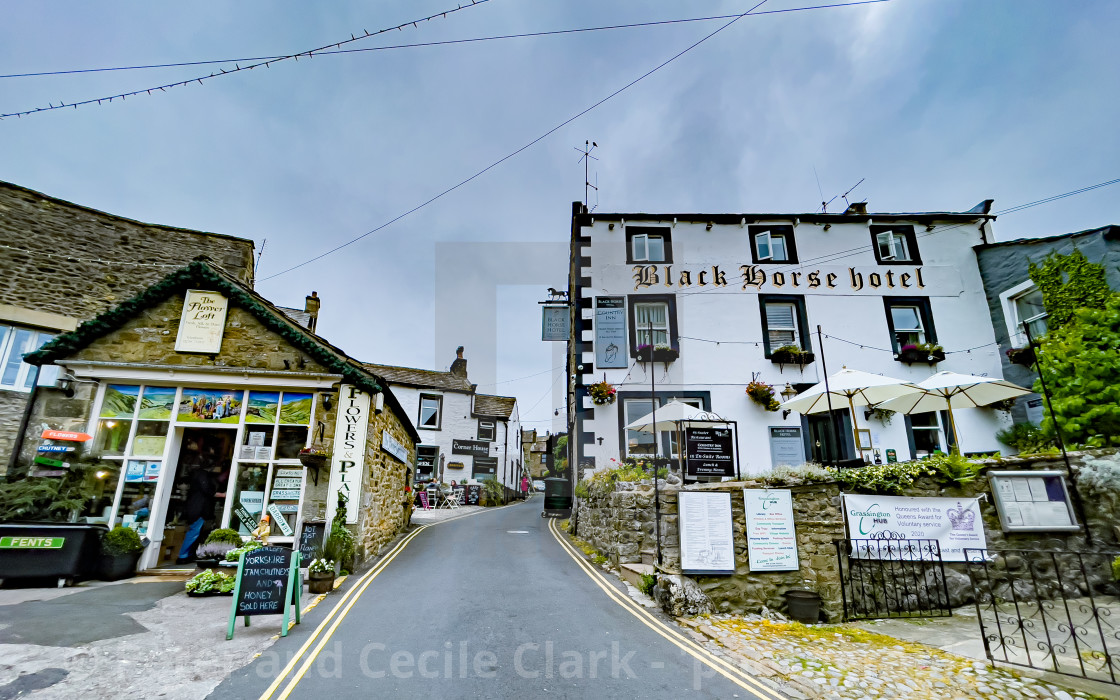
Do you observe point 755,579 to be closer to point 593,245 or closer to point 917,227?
point 593,245

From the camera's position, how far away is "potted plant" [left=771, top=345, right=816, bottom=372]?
50.2 ft

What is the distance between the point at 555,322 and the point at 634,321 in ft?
15.8

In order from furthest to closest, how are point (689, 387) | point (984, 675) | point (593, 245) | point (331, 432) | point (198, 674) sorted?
point (593, 245)
point (689, 387)
point (331, 432)
point (984, 675)
point (198, 674)

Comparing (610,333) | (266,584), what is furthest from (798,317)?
(266,584)

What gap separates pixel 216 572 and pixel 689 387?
1274cm

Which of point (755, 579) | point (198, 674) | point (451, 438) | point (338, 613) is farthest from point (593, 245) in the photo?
point (451, 438)

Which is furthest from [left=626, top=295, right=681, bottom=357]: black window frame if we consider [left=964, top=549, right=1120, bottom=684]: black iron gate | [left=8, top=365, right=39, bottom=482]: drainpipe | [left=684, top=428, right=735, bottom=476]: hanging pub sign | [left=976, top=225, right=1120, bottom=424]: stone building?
[left=8, top=365, right=39, bottom=482]: drainpipe

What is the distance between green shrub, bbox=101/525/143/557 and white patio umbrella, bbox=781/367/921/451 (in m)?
13.5

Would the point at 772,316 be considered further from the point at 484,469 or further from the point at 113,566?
the point at 484,469

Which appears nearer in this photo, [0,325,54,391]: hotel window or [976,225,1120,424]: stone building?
[0,325,54,391]: hotel window

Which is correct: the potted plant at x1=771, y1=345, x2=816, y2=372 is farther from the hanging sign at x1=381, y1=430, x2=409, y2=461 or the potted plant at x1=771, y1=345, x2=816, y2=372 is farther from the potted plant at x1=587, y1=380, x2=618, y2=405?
the hanging sign at x1=381, y1=430, x2=409, y2=461

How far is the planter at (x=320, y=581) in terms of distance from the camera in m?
7.86

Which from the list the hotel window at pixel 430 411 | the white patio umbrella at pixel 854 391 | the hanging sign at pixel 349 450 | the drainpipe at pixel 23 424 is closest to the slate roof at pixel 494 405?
the hotel window at pixel 430 411

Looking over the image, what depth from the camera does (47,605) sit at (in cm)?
662
